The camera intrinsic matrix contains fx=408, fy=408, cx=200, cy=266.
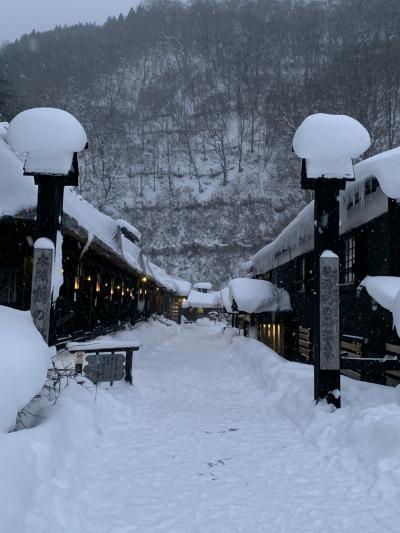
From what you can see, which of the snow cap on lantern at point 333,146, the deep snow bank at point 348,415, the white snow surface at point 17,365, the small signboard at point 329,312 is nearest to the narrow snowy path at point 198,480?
the deep snow bank at point 348,415

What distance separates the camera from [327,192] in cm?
766

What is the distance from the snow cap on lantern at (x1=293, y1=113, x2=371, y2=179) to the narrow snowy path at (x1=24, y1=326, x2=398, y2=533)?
4494 millimetres

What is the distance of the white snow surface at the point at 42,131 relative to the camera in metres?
6.80

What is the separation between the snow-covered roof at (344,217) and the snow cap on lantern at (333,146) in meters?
1.28

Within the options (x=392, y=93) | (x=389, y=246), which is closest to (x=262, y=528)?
(x=389, y=246)

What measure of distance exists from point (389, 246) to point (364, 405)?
3442 millimetres

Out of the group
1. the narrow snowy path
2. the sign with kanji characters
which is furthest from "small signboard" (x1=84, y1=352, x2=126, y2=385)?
the sign with kanji characters

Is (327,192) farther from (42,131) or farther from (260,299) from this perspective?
(260,299)

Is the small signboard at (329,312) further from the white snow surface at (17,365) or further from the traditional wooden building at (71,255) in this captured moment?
the traditional wooden building at (71,255)

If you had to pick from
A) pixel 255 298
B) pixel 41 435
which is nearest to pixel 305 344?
pixel 255 298

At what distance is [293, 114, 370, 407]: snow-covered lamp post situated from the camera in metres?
7.13

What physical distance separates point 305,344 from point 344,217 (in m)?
6.33

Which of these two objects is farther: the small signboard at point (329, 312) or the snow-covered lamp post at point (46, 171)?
the small signboard at point (329, 312)

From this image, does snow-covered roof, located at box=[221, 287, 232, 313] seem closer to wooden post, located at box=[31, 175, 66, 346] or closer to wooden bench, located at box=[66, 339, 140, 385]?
wooden bench, located at box=[66, 339, 140, 385]
